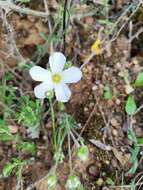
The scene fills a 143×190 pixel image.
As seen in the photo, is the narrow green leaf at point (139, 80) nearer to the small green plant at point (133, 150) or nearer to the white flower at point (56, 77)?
the small green plant at point (133, 150)

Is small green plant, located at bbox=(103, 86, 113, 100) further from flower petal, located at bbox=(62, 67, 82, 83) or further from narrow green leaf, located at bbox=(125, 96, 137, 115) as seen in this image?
flower petal, located at bbox=(62, 67, 82, 83)

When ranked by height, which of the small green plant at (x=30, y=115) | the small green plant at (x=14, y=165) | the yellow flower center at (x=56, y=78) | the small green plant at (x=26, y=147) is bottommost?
the small green plant at (x=14, y=165)

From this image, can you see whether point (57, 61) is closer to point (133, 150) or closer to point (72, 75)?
point (72, 75)

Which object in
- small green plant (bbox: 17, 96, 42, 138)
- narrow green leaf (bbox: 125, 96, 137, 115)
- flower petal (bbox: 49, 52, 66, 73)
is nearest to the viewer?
flower petal (bbox: 49, 52, 66, 73)

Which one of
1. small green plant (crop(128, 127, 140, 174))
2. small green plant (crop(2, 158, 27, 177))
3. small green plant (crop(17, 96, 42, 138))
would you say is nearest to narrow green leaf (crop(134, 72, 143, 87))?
small green plant (crop(128, 127, 140, 174))

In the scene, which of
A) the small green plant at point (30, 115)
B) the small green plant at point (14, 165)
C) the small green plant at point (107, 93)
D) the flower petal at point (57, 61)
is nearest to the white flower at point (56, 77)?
the flower petal at point (57, 61)
